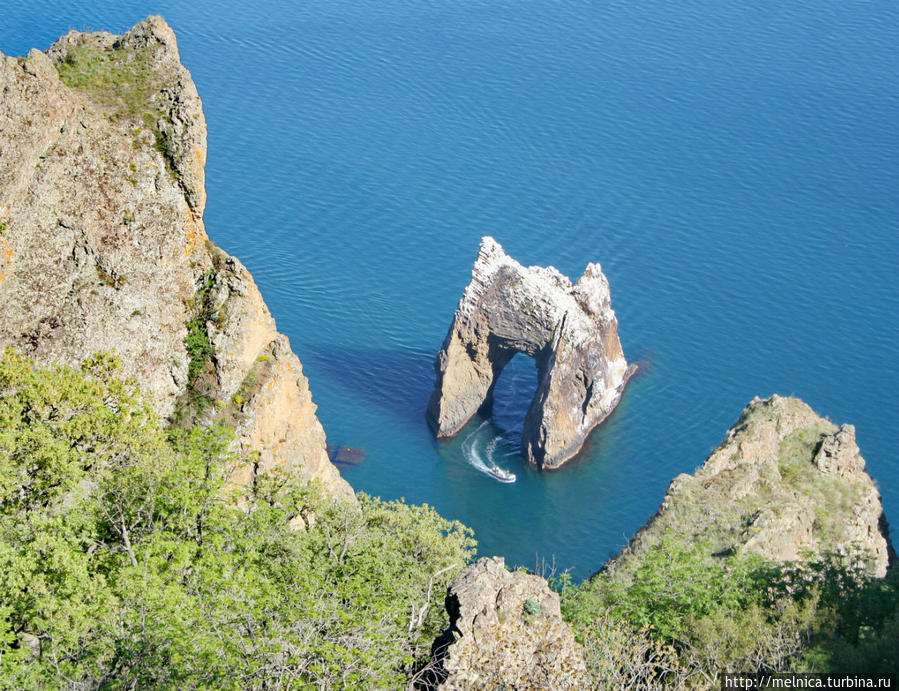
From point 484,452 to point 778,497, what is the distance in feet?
79.7

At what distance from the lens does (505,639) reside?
1006 inches

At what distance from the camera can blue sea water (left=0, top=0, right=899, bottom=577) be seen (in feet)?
232

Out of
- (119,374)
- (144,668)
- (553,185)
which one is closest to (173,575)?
(144,668)

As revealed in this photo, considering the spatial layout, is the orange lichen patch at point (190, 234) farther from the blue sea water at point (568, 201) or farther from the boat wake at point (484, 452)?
the boat wake at point (484, 452)

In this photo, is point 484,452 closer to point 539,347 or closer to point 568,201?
point 539,347

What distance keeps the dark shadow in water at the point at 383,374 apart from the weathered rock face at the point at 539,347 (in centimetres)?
248

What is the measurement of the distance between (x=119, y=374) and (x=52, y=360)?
7.59ft

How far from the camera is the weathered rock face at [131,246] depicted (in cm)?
3772

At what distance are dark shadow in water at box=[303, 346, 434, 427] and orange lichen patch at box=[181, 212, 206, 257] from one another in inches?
1297

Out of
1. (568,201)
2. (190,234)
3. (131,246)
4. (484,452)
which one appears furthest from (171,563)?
(568,201)

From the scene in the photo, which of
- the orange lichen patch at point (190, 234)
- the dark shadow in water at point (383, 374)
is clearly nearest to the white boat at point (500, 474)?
the dark shadow in water at point (383, 374)

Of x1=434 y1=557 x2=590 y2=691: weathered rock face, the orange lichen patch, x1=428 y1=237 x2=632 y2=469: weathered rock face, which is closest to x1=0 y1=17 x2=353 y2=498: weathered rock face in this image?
the orange lichen patch

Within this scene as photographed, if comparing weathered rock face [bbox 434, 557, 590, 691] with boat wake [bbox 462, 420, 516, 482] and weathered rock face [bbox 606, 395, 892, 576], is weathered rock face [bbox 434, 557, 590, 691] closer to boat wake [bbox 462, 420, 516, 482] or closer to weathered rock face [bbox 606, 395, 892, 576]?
weathered rock face [bbox 606, 395, 892, 576]

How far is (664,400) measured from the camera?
74.2 meters
